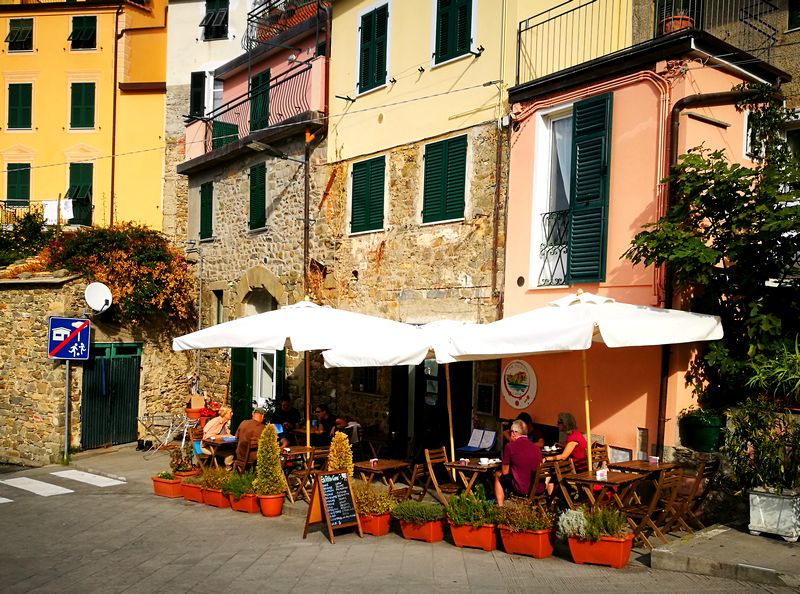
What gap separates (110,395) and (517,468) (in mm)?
11224

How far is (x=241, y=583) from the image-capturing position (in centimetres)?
706

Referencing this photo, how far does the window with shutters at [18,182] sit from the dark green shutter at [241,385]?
42.1 feet

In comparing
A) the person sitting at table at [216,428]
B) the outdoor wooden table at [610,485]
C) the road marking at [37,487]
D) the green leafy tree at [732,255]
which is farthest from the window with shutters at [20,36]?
the outdoor wooden table at [610,485]

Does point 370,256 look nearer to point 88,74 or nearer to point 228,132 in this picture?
point 228,132

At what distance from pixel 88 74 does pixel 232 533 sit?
21.1 m

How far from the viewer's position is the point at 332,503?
332 inches

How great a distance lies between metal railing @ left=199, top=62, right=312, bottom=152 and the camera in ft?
49.7

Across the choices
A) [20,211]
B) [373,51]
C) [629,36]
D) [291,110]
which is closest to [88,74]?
[20,211]

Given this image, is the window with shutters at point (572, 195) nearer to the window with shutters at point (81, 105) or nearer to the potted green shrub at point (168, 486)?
the potted green shrub at point (168, 486)

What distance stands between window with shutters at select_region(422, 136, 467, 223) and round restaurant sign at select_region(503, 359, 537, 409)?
A: 2411 mm

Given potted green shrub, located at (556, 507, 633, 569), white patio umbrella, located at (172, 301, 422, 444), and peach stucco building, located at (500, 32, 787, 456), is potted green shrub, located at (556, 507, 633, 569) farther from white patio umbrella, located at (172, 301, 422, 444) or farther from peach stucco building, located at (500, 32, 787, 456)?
white patio umbrella, located at (172, 301, 422, 444)

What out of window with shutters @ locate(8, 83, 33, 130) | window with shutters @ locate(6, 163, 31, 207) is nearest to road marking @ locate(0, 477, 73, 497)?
window with shutters @ locate(6, 163, 31, 207)

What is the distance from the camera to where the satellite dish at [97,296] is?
15914 millimetres

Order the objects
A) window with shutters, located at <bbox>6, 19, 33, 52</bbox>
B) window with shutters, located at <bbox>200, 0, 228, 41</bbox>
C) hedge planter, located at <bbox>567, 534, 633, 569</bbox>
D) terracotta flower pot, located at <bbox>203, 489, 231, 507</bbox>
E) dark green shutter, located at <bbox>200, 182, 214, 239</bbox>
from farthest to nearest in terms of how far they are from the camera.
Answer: window with shutters, located at <bbox>6, 19, 33, 52</bbox> → window with shutters, located at <bbox>200, 0, 228, 41</bbox> → dark green shutter, located at <bbox>200, 182, 214, 239</bbox> → terracotta flower pot, located at <bbox>203, 489, 231, 507</bbox> → hedge planter, located at <bbox>567, 534, 633, 569</bbox>
